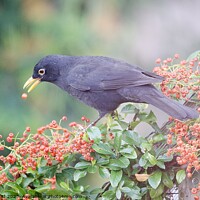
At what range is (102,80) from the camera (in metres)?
3.82

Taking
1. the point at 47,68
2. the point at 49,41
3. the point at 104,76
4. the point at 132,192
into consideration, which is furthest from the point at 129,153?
the point at 49,41

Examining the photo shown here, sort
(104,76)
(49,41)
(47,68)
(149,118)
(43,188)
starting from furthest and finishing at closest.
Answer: (49,41) → (47,68) → (104,76) → (149,118) → (43,188)

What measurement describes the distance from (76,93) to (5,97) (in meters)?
2.61

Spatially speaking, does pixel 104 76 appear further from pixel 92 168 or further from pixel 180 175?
pixel 180 175

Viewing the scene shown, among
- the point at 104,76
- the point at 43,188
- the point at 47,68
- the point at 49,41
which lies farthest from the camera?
the point at 49,41

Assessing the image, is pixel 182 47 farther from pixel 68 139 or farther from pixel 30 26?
pixel 68 139

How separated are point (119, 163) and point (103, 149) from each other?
92mm

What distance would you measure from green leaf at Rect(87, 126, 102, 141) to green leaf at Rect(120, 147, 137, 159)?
118mm

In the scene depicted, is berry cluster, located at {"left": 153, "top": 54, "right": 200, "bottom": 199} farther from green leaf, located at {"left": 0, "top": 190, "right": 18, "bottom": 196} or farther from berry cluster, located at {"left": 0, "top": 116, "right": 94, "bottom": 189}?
green leaf, located at {"left": 0, "top": 190, "right": 18, "bottom": 196}

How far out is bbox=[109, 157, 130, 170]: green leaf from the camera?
2.64 m

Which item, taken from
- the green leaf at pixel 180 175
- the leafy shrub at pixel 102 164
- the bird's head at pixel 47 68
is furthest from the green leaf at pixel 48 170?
the bird's head at pixel 47 68

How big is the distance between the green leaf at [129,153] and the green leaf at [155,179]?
0.37 ft

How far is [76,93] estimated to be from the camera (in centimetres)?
397

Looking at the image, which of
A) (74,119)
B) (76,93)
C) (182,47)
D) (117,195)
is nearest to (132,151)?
(117,195)
